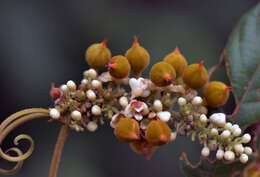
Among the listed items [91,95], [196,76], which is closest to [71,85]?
[91,95]

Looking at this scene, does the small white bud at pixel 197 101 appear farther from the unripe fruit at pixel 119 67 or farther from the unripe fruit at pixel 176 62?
the unripe fruit at pixel 119 67

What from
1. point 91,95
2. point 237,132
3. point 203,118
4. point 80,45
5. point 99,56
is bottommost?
point 237,132

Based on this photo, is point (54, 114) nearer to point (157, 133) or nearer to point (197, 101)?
point (157, 133)

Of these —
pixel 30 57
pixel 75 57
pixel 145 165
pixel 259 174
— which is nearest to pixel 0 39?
pixel 30 57

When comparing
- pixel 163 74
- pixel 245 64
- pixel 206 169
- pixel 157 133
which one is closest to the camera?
pixel 157 133

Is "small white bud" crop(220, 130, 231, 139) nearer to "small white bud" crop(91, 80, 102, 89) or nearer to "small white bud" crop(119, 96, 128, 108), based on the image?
"small white bud" crop(119, 96, 128, 108)

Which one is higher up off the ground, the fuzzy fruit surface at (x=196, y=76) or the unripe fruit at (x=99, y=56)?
the unripe fruit at (x=99, y=56)

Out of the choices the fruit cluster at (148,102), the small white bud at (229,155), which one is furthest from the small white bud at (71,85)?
the small white bud at (229,155)
